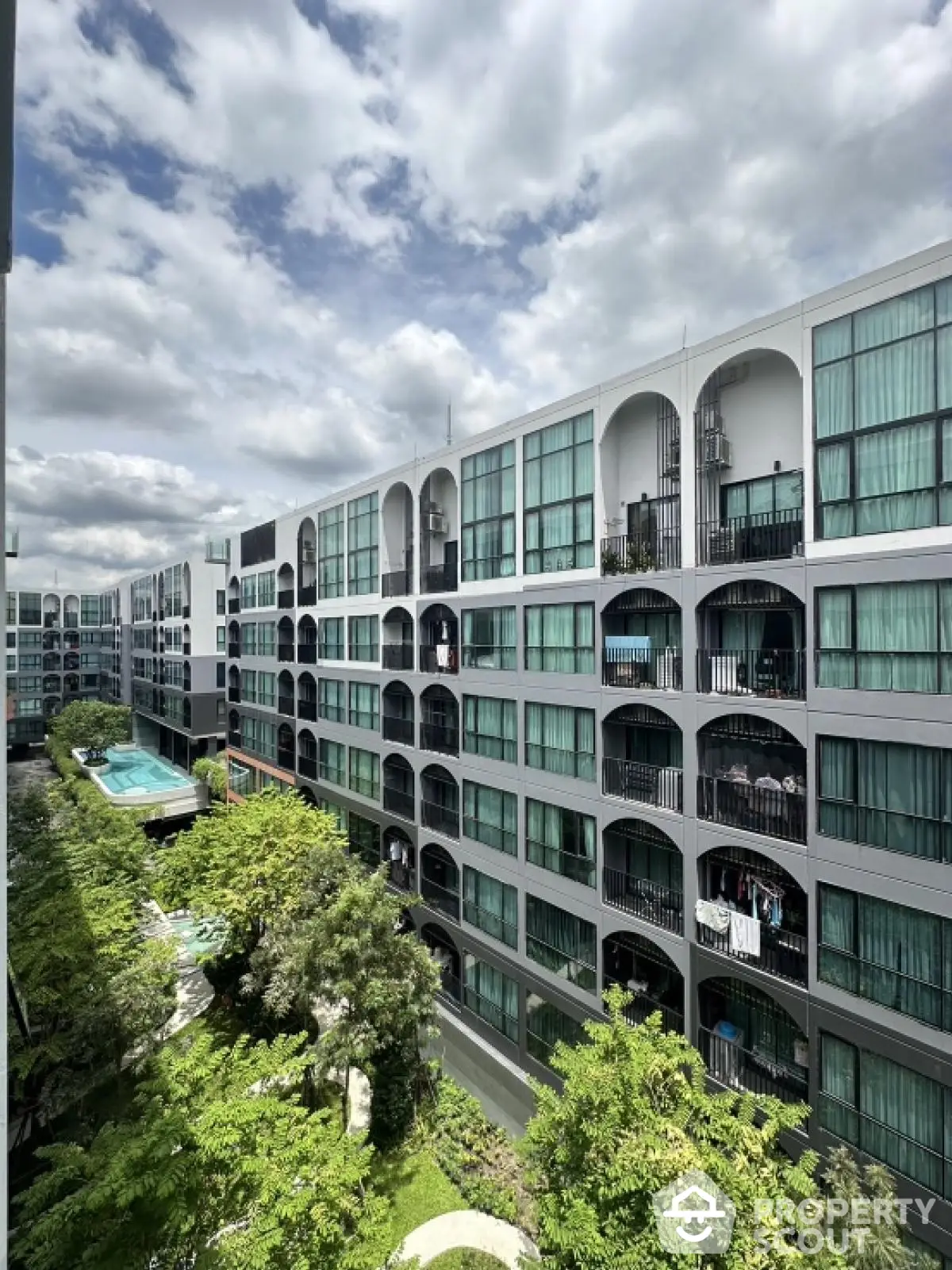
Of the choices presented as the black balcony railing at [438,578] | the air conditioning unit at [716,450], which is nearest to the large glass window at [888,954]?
the air conditioning unit at [716,450]

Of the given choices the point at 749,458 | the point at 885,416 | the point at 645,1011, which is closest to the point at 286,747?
the point at 645,1011

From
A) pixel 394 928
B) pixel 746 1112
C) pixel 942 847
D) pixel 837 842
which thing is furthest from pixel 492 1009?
pixel 942 847

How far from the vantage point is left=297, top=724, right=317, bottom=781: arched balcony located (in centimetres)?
3212

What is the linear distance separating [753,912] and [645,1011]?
4.64m

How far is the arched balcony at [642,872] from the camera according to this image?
52.1 feet

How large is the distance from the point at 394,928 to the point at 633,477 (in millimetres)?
13798

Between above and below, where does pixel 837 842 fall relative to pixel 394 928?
above

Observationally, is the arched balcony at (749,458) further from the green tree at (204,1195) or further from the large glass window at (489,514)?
the green tree at (204,1195)

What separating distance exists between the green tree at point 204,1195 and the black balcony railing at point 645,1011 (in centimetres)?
857

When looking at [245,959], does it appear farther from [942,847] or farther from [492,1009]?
[942,847]

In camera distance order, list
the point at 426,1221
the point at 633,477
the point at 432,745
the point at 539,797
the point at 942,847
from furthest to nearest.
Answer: the point at 432,745 < the point at 539,797 < the point at 633,477 < the point at 426,1221 < the point at 942,847

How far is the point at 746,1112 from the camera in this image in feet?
32.9

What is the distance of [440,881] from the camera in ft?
77.7

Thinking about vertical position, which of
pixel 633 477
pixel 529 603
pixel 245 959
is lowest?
pixel 245 959
